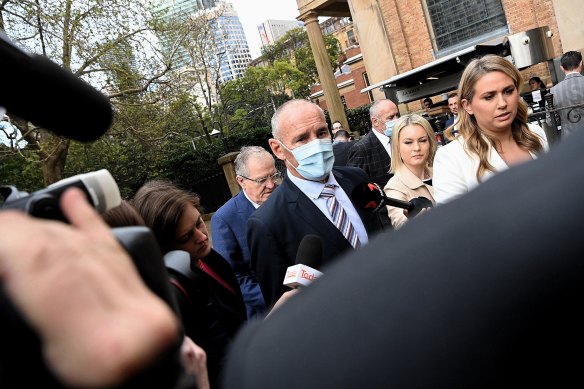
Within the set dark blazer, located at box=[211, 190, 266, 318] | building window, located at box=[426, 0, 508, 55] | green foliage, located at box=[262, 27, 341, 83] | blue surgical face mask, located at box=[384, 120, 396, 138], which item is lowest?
dark blazer, located at box=[211, 190, 266, 318]

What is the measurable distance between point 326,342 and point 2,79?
587 mm

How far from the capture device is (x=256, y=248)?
8.98 feet

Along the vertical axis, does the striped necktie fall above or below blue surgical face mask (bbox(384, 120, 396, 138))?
below

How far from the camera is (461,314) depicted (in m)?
0.57

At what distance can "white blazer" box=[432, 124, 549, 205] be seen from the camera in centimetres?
262

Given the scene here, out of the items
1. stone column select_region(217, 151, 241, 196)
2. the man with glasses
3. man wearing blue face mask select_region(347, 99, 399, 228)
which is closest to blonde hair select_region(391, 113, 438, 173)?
man wearing blue face mask select_region(347, 99, 399, 228)

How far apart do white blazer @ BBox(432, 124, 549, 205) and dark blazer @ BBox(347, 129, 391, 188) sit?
2.82 m

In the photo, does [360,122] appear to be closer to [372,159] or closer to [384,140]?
[384,140]

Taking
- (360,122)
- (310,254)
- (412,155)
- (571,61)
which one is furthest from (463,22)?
(310,254)

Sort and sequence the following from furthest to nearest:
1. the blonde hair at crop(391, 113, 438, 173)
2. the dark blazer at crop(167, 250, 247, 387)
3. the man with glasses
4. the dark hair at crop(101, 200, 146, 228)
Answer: the blonde hair at crop(391, 113, 438, 173) < the man with glasses < the dark hair at crop(101, 200, 146, 228) < the dark blazer at crop(167, 250, 247, 387)

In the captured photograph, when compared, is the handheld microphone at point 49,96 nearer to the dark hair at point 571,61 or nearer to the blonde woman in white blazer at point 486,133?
the blonde woman in white blazer at point 486,133

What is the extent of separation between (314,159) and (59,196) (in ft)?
8.25

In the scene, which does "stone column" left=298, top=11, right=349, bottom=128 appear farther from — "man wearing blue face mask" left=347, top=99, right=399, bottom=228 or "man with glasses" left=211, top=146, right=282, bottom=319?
"man with glasses" left=211, top=146, right=282, bottom=319

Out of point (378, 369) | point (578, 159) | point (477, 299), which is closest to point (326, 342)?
point (378, 369)
